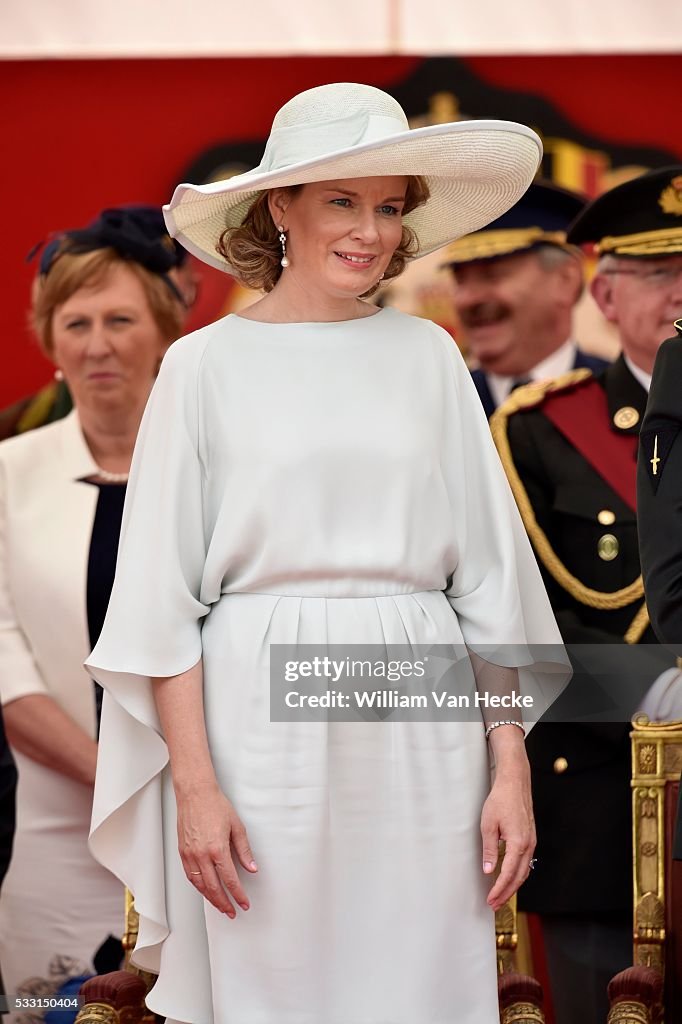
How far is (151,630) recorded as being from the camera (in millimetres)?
1654

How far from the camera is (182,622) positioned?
5.47 ft

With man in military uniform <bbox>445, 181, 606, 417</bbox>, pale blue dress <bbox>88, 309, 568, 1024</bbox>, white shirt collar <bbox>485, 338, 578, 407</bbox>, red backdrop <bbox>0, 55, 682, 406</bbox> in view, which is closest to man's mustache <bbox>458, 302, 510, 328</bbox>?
man in military uniform <bbox>445, 181, 606, 417</bbox>

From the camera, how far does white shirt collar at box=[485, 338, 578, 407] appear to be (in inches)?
135

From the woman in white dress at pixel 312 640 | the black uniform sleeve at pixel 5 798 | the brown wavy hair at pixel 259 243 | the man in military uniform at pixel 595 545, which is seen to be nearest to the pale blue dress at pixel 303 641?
the woman in white dress at pixel 312 640

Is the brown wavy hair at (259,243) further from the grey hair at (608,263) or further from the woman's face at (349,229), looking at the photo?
the grey hair at (608,263)

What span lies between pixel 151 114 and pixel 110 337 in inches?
28.5

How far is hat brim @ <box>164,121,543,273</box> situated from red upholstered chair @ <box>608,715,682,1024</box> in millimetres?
785

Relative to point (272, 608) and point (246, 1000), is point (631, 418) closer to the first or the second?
point (272, 608)

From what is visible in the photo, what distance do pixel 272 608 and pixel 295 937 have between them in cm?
37

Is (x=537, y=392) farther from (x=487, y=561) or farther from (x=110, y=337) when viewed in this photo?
(x=487, y=561)

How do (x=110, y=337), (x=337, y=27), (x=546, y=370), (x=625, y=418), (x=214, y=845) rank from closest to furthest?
(x=214, y=845) → (x=625, y=418) → (x=110, y=337) → (x=337, y=27) → (x=546, y=370)

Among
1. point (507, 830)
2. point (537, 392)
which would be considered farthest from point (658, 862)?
point (537, 392)

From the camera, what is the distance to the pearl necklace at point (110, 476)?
295 cm

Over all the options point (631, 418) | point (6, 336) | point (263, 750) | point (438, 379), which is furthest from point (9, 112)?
point (263, 750)
